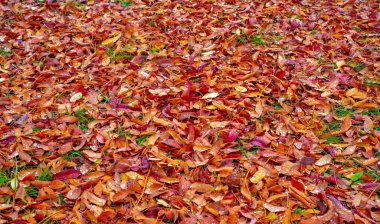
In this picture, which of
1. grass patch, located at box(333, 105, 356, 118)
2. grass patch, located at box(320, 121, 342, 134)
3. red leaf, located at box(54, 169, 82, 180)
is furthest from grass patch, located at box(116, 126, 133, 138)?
grass patch, located at box(333, 105, 356, 118)

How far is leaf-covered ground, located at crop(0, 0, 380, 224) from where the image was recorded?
175 cm

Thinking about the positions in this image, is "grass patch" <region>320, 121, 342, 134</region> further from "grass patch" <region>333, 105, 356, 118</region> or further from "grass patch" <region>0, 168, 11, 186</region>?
"grass patch" <region>0, 168, 11, 186</region>

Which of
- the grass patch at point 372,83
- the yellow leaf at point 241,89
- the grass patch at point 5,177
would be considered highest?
the yellow leaf at point 241,89

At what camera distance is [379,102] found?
91.0 inches

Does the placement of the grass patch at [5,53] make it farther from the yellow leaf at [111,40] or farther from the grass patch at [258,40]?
the grass patch at [258,40]

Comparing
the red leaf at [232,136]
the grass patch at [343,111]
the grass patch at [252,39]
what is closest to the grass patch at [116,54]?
the grass patch at [252,39]

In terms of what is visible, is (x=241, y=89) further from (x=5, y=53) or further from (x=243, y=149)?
(x=5, y=53)

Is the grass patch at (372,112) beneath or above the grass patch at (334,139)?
above

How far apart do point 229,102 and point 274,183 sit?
24.7 inches

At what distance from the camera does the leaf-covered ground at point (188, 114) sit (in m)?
1.75

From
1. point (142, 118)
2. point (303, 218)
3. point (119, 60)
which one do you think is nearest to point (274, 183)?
point (303, 218)

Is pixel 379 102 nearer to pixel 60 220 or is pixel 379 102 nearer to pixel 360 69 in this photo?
pixel 360 69

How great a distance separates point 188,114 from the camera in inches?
85.5

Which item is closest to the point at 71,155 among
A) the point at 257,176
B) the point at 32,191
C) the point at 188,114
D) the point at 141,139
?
the point at 32,191
